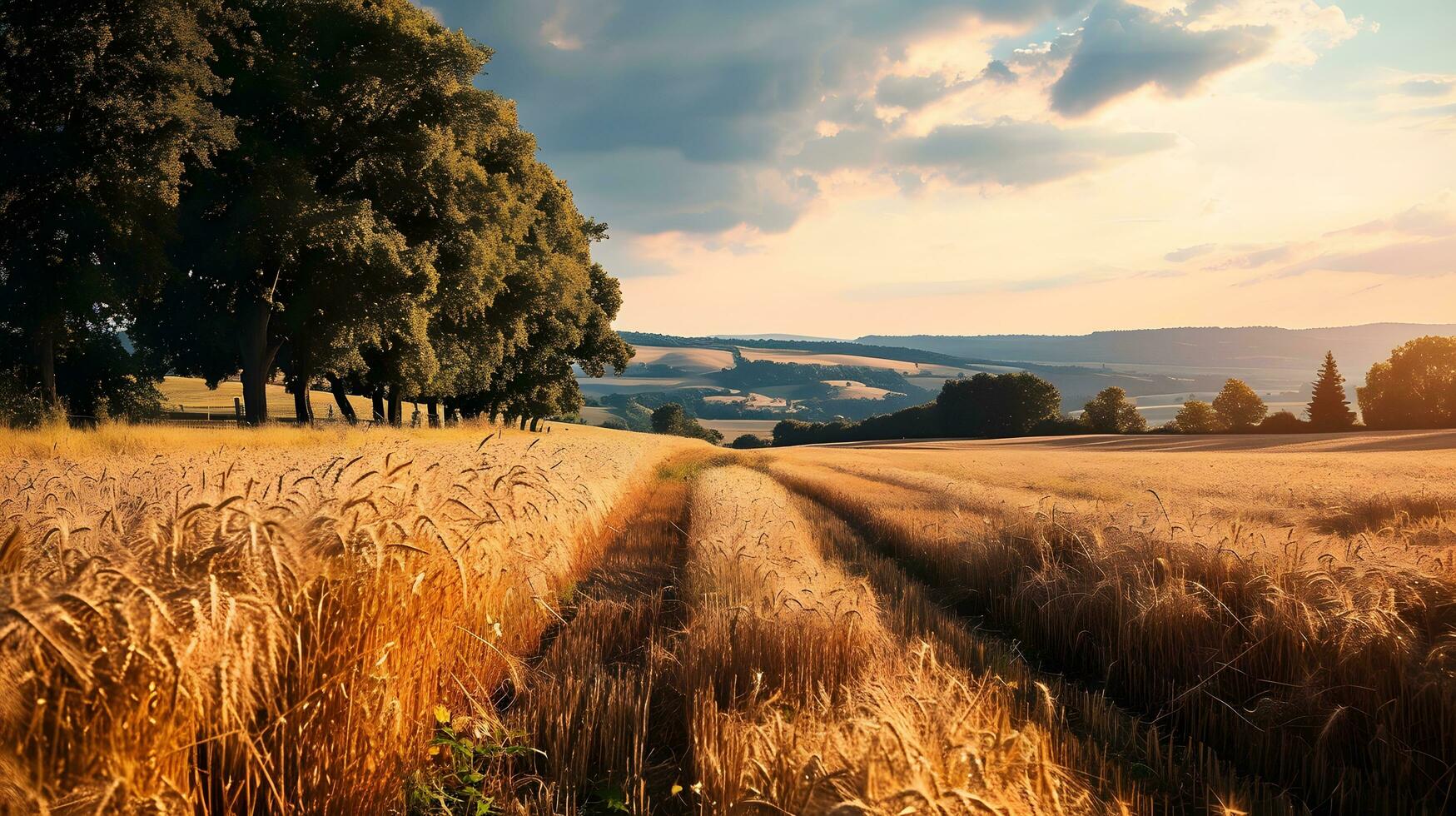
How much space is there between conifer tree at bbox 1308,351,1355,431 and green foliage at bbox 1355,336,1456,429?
1920 millimetres

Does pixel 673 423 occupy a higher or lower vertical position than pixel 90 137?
lower

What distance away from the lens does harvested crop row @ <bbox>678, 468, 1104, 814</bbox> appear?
8.24 feet

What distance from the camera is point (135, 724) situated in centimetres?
257

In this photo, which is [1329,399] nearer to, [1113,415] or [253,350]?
Answer: [1113,415]

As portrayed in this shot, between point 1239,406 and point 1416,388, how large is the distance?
20.1 m

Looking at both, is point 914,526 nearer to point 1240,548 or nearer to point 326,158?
point 1240,548

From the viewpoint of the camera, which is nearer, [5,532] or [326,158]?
[5,532]

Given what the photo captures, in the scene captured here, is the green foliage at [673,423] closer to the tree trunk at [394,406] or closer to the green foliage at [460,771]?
the tree trunk at [394,406]

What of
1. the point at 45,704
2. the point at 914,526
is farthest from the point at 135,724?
the point at 914,526

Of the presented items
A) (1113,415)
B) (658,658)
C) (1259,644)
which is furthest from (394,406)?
(1113,415)

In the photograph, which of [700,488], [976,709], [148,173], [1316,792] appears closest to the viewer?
[976,709]

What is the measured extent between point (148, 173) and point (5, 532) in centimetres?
1682

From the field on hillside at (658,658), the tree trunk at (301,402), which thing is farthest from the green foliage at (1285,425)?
the tree trunk at (301,402)

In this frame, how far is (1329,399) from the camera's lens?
73688 millimetres
